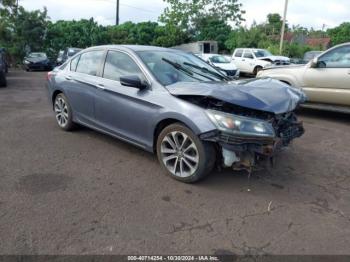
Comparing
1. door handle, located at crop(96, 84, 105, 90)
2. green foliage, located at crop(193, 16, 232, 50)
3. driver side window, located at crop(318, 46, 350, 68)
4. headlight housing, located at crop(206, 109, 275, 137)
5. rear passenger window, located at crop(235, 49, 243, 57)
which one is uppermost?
green foliage, located at crop(193, 16, 232, 50)

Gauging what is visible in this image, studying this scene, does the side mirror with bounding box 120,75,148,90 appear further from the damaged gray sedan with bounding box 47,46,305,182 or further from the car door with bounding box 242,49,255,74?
the car door with bounding box 242,49,255,74

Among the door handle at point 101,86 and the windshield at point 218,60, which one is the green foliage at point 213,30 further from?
the door handle at point 101,86

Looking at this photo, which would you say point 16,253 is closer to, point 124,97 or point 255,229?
point 255,229

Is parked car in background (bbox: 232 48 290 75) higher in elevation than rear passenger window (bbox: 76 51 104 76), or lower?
→ higher

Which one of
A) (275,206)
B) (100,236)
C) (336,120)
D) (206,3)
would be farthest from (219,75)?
(206,3)

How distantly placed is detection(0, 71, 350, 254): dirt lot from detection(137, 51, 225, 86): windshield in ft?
3.98

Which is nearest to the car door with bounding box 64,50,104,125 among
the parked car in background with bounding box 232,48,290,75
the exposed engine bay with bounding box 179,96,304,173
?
the exposed engine bay with bounding box 179,96,304,173

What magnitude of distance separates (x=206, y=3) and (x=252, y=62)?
77.3ft

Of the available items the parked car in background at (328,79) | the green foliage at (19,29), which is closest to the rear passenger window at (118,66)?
the parked car in background at (328,79)

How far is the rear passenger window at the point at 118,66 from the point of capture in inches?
185

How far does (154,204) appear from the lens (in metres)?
3.62

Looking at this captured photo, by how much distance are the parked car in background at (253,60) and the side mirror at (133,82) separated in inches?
635

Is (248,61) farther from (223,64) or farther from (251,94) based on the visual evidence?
(251,94)

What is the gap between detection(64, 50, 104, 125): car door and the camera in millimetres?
5309
